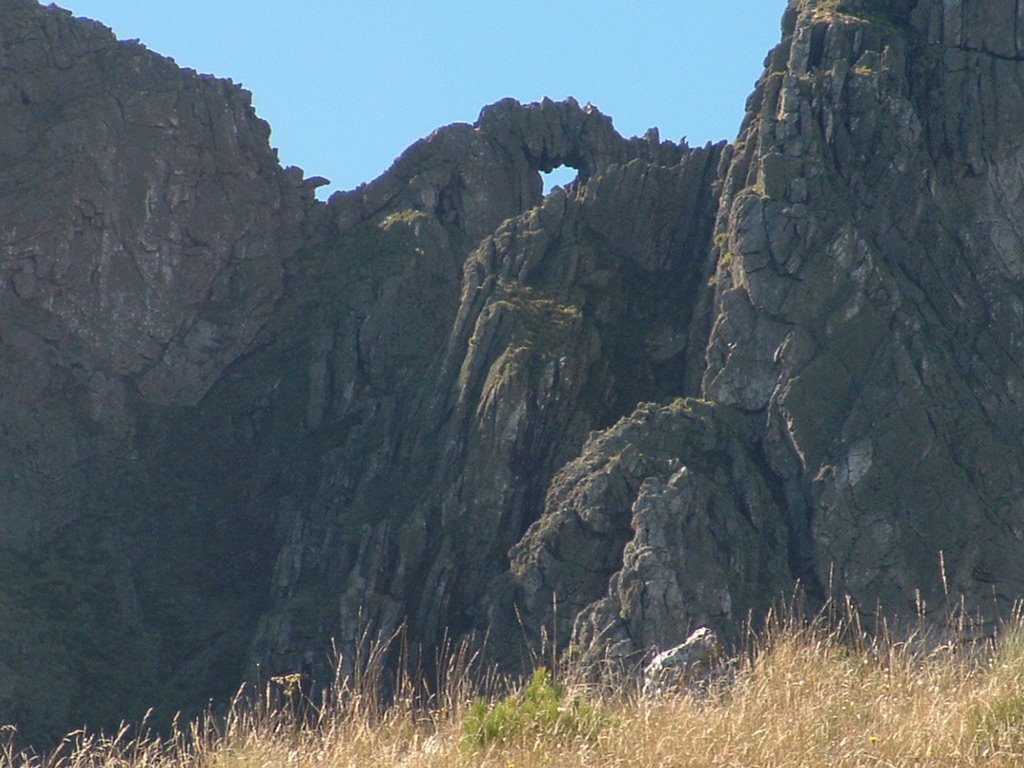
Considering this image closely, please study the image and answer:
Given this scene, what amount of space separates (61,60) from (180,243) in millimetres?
8828

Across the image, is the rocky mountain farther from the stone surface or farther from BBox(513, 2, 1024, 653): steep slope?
the stone surface

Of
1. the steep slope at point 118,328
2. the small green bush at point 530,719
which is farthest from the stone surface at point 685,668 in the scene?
the steep slope at point 118,328

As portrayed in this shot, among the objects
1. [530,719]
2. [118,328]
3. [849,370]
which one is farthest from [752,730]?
[118,328]

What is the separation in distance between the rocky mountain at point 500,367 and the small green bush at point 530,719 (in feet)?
88.6

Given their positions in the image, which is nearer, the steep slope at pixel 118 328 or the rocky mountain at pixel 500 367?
the rocky mountain at pixel 500 367

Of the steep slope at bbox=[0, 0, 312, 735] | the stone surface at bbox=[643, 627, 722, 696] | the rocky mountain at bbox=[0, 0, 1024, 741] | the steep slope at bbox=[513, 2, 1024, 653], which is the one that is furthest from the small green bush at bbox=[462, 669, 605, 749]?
the steep slope at bbox=[0, 0, 312, 735]

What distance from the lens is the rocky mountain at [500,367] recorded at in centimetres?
4894

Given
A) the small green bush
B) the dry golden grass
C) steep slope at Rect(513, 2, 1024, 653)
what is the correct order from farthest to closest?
steep slope at Rect(513, 2, 1024, 653) → the small green bush → the dry golden grass

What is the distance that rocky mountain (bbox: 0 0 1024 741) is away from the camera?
1927 inches

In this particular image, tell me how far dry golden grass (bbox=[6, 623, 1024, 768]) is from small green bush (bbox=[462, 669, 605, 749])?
0.07 m

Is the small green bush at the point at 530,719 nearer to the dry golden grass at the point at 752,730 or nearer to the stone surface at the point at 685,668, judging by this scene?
the dry golden grass at the point at 752,730

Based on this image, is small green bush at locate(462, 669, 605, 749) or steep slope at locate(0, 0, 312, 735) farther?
steep slope at locate(0, 0, 312, 735)

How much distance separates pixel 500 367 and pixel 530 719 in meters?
45.0

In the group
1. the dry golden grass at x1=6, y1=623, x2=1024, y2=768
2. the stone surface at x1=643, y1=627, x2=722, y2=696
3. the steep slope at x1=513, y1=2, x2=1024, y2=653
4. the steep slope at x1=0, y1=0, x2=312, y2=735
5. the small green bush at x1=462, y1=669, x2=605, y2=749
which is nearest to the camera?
the dry golden grass at x1=6, y1=623, x2=1024, y2=768
